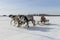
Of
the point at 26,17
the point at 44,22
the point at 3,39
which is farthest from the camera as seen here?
the point at 44,22

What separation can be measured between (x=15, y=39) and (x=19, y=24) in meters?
2.19

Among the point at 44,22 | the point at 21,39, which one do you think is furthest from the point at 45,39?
the point at 44,22

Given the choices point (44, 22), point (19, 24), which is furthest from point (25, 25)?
point (44, 22)

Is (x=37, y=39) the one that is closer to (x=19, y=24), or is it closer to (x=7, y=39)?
(x=7, y=39)

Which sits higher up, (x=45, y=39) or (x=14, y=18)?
(x=14, y=18)

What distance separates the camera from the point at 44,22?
7309mm

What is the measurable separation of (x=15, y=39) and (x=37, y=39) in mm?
572

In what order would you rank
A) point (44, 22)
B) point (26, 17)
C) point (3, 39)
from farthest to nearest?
point (44, 22) < point (26, 17) < point (3, 39)

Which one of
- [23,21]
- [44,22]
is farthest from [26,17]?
[44,22]

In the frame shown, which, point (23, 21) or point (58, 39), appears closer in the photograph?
point (58, 39)

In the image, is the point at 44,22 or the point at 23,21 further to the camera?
the point at 44,22

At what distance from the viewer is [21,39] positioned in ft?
11.6

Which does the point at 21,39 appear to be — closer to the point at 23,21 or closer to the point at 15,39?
the point at 15,39

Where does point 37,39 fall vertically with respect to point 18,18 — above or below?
below
